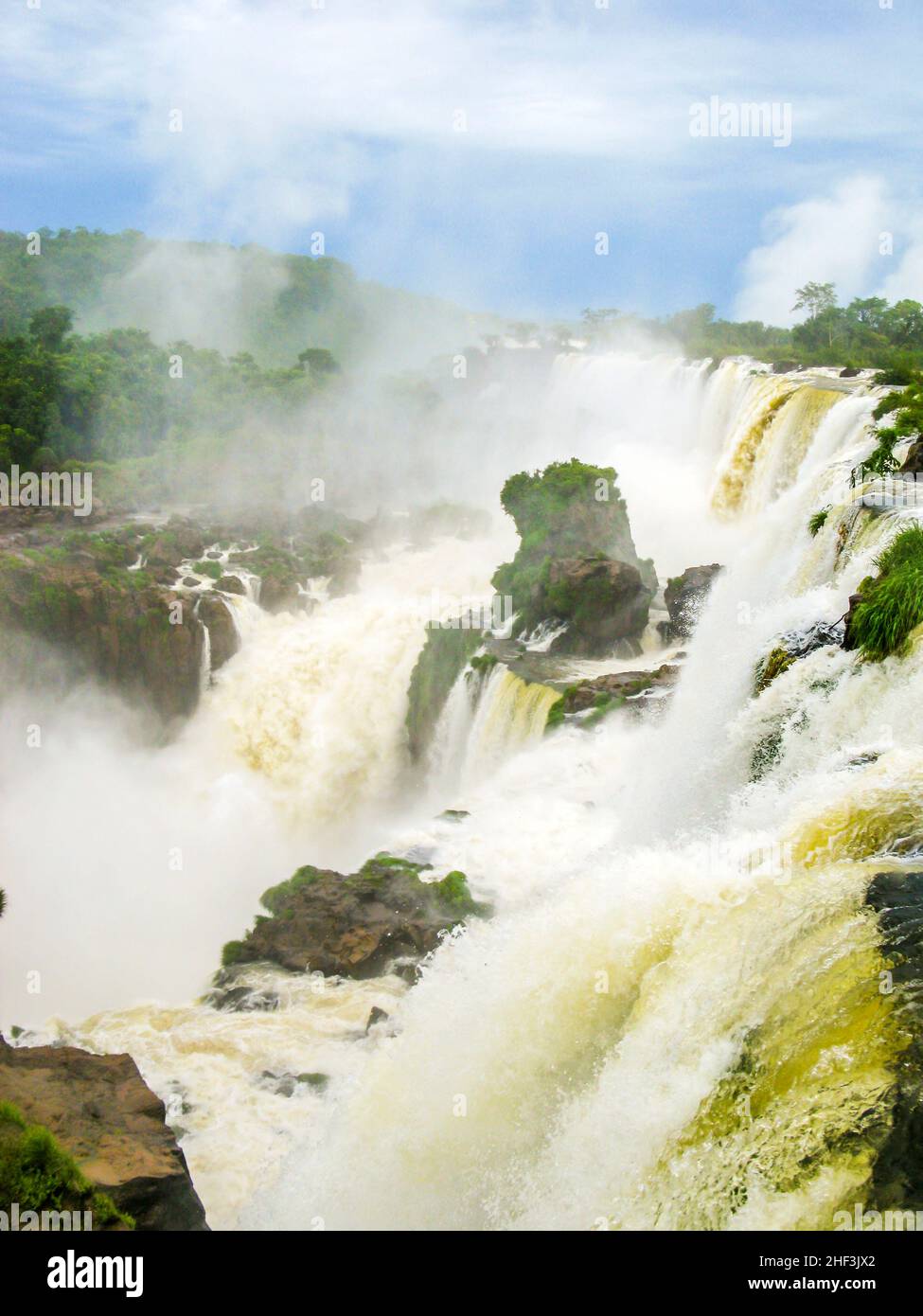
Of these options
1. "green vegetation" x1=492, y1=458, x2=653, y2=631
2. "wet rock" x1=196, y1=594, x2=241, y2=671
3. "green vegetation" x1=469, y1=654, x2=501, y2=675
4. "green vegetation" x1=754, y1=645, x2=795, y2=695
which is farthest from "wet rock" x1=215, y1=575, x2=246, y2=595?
"green vegetation" x1=754, y1=645, x2=795, y2=695

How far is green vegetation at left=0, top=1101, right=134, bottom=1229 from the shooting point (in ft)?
20.9

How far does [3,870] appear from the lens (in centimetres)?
1862

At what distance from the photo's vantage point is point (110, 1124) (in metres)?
7.77

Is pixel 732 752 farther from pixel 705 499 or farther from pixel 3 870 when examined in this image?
pixel 705 499

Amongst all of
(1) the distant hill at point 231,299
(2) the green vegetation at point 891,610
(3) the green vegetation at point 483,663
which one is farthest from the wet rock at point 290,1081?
(1) the distant hill at point 231,299

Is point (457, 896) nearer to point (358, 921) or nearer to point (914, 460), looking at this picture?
point (358, 921)

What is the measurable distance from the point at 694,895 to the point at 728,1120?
176 cm

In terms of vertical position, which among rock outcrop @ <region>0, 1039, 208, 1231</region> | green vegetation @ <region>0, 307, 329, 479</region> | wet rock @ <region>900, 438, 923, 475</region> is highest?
green vegetation @ <region>0, 307, 329, 479</region>

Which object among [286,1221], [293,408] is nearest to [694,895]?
[286,1221]

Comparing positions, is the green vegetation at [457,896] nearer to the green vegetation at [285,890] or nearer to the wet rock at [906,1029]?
the green vegetation at [285,890]

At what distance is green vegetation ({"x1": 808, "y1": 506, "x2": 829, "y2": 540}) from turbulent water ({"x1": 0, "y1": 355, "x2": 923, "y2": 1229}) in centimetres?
19

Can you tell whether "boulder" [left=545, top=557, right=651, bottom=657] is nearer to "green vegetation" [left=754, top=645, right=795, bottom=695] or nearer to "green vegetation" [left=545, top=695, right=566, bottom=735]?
"green vegetation" [left=545, top=695, right=566, bottom=735]

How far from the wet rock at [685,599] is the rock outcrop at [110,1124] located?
13.5 meters

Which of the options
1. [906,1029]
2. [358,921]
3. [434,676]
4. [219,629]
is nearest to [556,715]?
[434,676]
